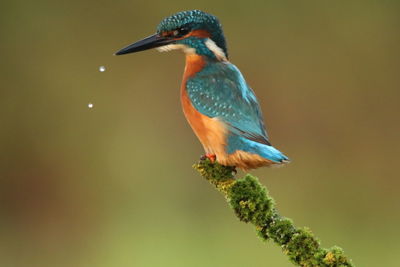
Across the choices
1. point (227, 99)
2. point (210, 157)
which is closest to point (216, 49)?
point (227, 99)

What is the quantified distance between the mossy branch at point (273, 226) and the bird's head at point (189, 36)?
0.36 metres

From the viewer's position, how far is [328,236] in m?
3.51

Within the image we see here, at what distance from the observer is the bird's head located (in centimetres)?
164

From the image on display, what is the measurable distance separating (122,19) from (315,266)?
294 centimetres

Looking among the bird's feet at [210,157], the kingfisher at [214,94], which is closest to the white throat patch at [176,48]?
the kingfisher at [214,94]

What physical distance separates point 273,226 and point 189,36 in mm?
559

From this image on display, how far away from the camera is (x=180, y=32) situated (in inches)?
65.7

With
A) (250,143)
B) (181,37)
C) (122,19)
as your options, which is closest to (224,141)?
(250,143)

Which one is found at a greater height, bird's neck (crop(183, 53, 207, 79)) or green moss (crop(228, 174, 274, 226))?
bird's neck (crop(183, 53, 207, 79))

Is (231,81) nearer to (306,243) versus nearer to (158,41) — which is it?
(158,41)

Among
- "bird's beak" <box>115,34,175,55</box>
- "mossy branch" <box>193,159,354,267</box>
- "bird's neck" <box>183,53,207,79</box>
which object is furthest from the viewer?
"bird's neck" <box>183,53,207,79</box>

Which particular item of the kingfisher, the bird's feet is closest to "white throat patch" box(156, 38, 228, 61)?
the kingfisher

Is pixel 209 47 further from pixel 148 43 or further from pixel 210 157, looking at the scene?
pixel 210 157

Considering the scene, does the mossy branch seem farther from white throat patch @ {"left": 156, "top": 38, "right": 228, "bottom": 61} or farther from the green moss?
white throat patch @ {"left": 156, "top": 38, "right": 228, "bottom": 61}
